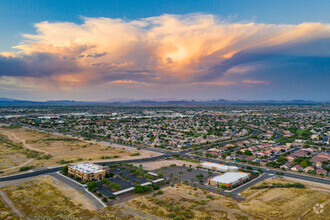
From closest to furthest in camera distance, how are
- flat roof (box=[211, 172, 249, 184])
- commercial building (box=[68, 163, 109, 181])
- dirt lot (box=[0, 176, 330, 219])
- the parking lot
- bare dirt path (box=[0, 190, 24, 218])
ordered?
bare dirt path (box=[0, 190, 24, 218]) < dirt lot (box=[0, 176, 330, 219]) < the parking lot < flat roof (box=[211, 172, 249, 184]) < commercial building (box=[68, 163, 109, 181])

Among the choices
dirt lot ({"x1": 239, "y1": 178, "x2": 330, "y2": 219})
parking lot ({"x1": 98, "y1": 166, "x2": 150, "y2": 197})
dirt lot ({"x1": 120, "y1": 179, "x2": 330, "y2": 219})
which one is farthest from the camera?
parking lot ({"x1": 98, "y1": 166, "x2": 150, "y2": 197})

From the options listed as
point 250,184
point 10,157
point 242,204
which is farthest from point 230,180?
point 10,157

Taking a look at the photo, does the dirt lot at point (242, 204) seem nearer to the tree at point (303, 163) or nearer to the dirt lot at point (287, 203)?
the dirt lot at point (287, 203)

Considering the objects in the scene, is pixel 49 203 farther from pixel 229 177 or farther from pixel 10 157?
pixel 10 157

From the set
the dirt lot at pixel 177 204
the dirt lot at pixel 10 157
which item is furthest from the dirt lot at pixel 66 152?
the dirt lot at pixel 177 204

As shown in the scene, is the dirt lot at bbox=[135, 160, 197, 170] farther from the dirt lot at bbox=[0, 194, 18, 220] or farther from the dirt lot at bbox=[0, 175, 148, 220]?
the dirt lot at bbox=[0, 194, 18, 220]

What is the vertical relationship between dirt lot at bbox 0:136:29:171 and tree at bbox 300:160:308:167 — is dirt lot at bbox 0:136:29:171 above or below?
below

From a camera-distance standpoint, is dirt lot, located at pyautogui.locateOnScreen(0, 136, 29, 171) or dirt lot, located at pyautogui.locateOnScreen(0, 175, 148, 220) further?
dirt lot, located at pyautogui.locateOnScreen(0, 136, 29, 171)

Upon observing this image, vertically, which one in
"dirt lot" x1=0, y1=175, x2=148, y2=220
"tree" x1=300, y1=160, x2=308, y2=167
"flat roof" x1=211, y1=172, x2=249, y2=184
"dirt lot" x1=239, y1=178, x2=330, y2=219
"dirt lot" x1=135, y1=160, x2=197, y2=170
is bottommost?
"dirt lot" x1=135, y1=160, x2=197, y2=170

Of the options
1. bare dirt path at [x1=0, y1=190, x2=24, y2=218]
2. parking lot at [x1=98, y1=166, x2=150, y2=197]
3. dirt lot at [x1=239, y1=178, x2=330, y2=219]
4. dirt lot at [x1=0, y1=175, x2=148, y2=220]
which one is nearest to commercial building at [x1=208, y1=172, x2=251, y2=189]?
dirt lot at [x1=239, y1=178, x2=330, y2=219]

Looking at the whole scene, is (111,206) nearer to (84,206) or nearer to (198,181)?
(84,206)
